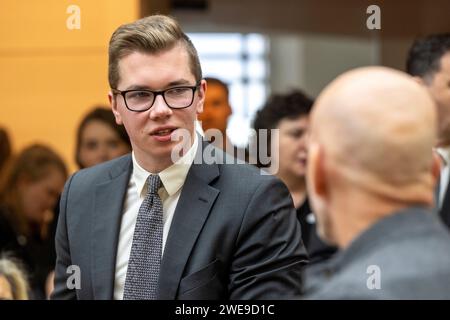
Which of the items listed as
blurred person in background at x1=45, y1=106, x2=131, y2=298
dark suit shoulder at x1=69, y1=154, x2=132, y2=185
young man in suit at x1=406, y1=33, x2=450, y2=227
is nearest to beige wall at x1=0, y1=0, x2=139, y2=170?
blurred person in background at x1=45, y1=106, x2=131, y2=298

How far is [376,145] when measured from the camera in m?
1.75

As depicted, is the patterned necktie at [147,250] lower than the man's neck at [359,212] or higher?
lower

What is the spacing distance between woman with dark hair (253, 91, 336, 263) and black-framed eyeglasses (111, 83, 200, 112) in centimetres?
144

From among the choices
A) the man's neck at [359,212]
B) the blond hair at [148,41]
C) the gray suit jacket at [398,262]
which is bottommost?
the gray suit jacket at [398,262]

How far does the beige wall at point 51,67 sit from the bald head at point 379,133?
11.4ft

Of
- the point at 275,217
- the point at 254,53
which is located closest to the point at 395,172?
the point at 275,217

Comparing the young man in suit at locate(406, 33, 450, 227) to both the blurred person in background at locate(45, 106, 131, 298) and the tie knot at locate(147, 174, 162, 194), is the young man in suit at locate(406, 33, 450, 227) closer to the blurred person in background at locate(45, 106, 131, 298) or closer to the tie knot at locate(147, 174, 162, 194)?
the tie knot at locate(147, 174, 162, 194)

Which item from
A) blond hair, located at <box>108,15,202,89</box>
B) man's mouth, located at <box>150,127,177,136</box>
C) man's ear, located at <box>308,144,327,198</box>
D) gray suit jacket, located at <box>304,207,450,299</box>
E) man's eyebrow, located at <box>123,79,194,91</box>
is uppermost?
blond hair, located at <box>108,15,202,89</box>

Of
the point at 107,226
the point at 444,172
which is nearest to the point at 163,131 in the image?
the point at 107,226

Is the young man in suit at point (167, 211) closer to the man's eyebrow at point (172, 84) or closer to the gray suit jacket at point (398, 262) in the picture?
the man's eyebrow at point (172, 84)

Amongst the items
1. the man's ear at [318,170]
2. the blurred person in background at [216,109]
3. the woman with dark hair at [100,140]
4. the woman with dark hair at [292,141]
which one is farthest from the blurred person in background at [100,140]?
the man's ear at [318,170]

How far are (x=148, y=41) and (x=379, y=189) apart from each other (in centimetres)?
120

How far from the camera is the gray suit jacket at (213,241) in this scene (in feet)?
8.68

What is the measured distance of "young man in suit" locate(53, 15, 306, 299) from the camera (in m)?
2.66
